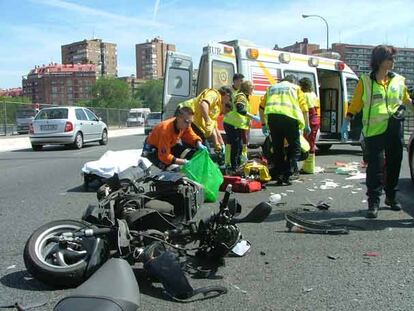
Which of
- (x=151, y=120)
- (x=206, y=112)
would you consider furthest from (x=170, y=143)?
(x=151, y=120)

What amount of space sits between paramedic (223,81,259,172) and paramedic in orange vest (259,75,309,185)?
0.55 meters

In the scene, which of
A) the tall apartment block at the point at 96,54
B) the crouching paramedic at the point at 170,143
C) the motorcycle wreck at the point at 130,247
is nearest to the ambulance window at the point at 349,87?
the crouching paramedic at the point at 170,143

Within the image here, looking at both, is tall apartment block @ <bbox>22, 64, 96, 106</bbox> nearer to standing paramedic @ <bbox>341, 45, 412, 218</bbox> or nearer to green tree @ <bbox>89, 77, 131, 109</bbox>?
green tree @ <bbox>89, 77, 131, 109</bbox>

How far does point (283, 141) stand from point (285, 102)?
0.65 m

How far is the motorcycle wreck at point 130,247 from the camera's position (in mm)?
3332

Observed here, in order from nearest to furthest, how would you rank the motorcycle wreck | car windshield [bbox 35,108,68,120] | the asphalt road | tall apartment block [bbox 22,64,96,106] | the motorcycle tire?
the motorcycle wreck < the asphalt road < the motorcycle tire < car windshield [bbox 35,108,68,120] < tall apartment block [bbox 22,64,96,106]

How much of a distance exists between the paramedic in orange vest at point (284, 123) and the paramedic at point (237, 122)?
0.55 m

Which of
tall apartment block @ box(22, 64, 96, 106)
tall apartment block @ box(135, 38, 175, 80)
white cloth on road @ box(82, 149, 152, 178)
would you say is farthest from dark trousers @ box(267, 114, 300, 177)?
tall apartment block @ box(22, 64, 96, 106)

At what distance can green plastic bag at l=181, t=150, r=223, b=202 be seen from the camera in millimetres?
6797

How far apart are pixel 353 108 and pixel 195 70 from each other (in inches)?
244

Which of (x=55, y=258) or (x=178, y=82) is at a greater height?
(x=178, y=82)

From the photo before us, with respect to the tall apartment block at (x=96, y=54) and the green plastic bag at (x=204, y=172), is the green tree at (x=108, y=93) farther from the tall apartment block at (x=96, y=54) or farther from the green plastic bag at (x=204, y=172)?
the green plastic bag at (x=204, y=172)

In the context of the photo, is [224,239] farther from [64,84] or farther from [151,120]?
[64,84]

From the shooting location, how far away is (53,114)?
19.2 metres
